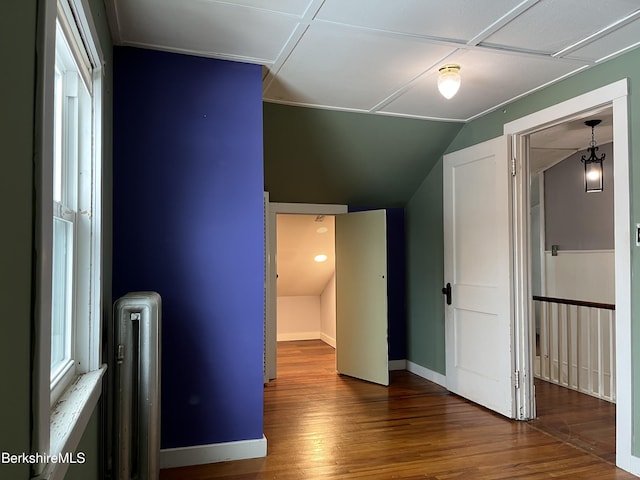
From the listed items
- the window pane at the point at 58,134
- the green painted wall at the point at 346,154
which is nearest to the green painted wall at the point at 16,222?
the window pane at the point at 58,134

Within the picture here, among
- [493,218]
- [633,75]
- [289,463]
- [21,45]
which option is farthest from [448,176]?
[21,45]

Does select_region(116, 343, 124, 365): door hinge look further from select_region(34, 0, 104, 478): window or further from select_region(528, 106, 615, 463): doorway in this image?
select_region(528, 106, 615, 463): doorway

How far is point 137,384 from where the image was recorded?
2314 mm

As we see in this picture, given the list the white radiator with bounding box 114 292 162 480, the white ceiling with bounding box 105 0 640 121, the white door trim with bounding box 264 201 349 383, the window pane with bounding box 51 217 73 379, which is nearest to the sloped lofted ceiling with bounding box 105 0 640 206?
the white ceiling with bounding box 105 0 640 121

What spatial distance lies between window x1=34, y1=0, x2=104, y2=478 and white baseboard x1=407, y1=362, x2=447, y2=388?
129 inches

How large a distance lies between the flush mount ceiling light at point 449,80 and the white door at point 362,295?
1768 mm

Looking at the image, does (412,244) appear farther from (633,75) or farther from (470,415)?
Answer: (633,75)

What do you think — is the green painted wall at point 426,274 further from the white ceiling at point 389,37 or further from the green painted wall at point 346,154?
the white ceiling at point 389,37

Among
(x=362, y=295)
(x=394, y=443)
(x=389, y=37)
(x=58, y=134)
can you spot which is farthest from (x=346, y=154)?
(x=58, y=134)

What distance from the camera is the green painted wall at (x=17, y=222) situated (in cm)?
90

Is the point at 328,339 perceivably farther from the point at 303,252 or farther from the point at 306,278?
the point at 303,252

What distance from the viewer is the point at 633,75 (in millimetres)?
2729

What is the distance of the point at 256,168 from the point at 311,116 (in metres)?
1.11

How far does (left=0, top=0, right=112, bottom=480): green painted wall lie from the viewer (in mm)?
903
